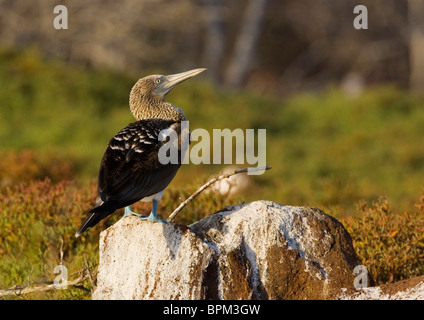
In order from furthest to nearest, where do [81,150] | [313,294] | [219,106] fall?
[219,106], [81,150], [313,294]

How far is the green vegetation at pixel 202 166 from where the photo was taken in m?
7.23

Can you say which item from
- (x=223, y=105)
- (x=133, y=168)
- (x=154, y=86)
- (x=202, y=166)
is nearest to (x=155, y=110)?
(x=154, y=86)

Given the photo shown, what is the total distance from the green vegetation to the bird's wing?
1664mm

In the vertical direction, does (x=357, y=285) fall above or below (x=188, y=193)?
below

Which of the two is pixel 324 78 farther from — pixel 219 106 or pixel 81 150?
pixel 81 150

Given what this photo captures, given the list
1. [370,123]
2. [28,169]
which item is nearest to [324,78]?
[370,123]

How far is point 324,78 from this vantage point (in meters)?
32.4

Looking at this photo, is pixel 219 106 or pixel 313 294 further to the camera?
pixel 219 106

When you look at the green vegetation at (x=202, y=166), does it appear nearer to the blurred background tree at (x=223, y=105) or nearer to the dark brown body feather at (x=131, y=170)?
the blurred background tree at (x=223, y=105)

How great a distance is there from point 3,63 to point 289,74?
1629 centimetres

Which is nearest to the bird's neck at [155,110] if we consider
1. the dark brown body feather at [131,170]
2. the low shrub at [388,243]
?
the dark brown body feather at [131,170]

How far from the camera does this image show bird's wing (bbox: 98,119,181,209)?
5051 mm

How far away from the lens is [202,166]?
1477 cm
